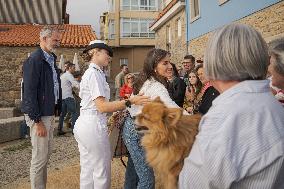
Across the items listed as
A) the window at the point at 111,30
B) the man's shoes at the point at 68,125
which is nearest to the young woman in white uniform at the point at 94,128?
the man's shoes at the point at 68,125

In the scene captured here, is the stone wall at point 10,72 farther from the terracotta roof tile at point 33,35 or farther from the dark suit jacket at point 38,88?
the dark suit jacket at point 38,88

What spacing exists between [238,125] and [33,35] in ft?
81.7

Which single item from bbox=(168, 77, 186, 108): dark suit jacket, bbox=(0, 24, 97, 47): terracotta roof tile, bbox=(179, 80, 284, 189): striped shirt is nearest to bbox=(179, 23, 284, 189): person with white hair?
bbox=(179, 80, 284, 189): striped shirt

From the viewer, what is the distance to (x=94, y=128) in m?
4.03

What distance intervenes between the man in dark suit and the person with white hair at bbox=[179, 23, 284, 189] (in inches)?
126

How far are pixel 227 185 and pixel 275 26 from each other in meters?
10.9

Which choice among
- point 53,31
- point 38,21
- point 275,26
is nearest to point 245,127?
point 53,31

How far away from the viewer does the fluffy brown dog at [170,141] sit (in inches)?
90.8

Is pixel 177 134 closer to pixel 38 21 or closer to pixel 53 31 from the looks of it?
pixel 53 31

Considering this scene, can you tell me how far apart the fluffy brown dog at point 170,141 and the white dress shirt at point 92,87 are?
151 centimetres

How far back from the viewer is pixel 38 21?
29453 mm

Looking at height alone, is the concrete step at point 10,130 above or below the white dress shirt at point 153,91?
below

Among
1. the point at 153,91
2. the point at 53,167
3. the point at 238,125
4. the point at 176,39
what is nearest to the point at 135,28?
the point at 176,39

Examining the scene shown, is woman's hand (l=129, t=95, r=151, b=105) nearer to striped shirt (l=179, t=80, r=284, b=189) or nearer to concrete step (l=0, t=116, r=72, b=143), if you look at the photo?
striped shirt (l=179, t=80, r=284, b=189)
